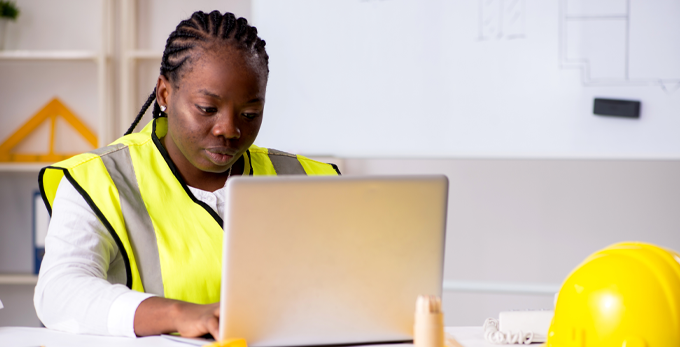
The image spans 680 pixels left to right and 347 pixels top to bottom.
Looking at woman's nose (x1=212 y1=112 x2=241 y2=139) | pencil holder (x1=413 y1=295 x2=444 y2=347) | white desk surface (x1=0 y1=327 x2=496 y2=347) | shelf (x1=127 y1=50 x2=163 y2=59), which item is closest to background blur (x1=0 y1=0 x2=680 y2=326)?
shelf (x1=127 y1=50 x2=163 y2=59)

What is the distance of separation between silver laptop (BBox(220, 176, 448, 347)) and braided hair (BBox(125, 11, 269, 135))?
0.55m

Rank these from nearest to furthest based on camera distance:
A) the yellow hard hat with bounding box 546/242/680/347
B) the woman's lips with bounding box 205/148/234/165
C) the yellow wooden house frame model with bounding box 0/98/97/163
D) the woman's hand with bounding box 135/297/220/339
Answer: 1. the yellow hard hat with bounding box 546/242/680/347
2. the woman's hand with bounding box 135/297/220/339
3. the woman's lips with bounding box 205/148/234/165
4. the yellow wooden house frame model with bounding box 0/98/97/163

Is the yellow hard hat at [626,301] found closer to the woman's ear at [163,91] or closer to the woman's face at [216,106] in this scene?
the woman's face at [216,106]

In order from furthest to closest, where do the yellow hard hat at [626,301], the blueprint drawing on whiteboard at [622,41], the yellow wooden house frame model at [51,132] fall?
the yellow wooden house frame model at [51,132] → the blueprint drawing on whiteboard at [622,41] → the yellow hard hat at [626,301]

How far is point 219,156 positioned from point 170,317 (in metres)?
0.39

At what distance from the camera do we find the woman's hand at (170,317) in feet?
2.74

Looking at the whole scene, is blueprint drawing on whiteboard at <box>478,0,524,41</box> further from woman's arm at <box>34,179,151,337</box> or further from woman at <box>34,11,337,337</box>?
woman's arm at <box>34,179,151,337</box>

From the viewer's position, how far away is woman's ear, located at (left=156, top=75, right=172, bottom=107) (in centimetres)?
123

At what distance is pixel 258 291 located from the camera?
0.73m

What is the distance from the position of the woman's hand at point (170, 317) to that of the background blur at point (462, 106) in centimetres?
143

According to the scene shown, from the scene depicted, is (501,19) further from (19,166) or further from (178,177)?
(19,166)

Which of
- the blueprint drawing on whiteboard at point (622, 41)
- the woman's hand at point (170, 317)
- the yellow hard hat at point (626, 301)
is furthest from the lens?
the blueprint drawing on whiteboard at point (622, 41)

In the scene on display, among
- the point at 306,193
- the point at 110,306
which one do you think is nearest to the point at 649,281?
the point at 306,193

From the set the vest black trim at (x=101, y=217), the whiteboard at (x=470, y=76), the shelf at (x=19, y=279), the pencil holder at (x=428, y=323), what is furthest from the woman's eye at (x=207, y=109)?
the shelf at (x=19, y=279)
